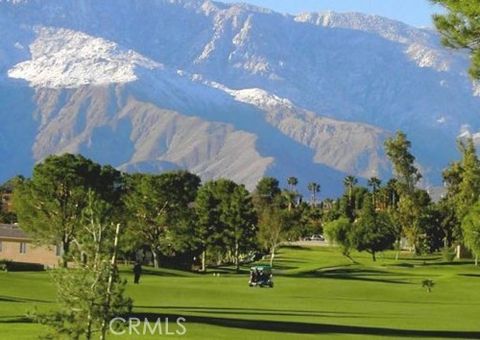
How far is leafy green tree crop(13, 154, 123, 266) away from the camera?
341 ft

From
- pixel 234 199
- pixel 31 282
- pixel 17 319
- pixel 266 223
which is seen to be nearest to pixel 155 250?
pixel 234 199

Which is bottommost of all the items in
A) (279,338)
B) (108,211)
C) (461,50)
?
(279,338)

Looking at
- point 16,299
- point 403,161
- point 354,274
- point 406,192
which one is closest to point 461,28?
point 16,299

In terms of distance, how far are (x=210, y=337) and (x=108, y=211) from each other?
13963 millimetres

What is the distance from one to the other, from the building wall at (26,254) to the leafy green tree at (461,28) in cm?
9367

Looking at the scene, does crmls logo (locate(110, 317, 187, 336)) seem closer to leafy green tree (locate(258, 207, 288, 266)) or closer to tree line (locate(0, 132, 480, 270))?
tree line (locate(0, 132, 480, 270))

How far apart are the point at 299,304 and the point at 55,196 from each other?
45.6m

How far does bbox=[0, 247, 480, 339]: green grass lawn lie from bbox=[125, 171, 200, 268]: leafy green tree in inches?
274

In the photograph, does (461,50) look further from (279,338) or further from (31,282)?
(31,282)

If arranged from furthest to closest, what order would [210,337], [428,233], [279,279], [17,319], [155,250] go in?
[428,233], [155,250], [279,279], [17,319], [210,337]

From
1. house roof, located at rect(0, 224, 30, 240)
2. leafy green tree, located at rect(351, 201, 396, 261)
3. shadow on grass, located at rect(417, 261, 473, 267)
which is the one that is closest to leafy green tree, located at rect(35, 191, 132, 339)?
house roof, located at rect(0, 224, 30, 240)

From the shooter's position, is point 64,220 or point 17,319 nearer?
point 17,319

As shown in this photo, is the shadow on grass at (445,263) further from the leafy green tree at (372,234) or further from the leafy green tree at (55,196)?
the leafy green tree at (55,196)

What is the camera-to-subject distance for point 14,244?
12088cm
